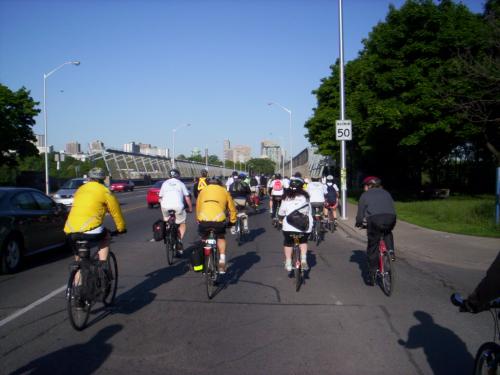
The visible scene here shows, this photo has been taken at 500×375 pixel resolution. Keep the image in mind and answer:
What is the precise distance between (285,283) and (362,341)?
10.1ft

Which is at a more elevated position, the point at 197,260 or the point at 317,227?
the point at 197,260

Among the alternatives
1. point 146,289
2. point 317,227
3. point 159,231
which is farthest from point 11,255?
point 317,227

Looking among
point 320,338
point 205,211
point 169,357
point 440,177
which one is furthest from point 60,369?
point 440,177

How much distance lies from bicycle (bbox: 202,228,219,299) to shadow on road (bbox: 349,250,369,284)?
2848 mm

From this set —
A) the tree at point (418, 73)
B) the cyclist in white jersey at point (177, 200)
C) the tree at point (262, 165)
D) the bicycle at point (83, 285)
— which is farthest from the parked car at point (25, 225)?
the tree at point (262, 165)

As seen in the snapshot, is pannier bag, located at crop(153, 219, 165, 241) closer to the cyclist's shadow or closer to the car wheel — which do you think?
the cyclist's shadow

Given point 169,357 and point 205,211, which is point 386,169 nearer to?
point 205,211

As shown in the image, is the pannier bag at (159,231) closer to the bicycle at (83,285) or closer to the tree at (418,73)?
the bicycle at (83,285)

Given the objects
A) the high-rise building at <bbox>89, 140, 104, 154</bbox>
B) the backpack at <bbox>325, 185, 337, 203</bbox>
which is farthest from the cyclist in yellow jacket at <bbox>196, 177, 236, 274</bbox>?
the high-rise building at <bbox>89, 140, 104, 154</bbox>

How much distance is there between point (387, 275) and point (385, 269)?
Result: 0.12 meters

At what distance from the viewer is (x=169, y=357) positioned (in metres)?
4.96

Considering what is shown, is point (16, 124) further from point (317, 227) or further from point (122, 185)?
point (317, 227)

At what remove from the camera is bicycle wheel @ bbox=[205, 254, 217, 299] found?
7383 millimetres

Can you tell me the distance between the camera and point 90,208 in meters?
6.25
